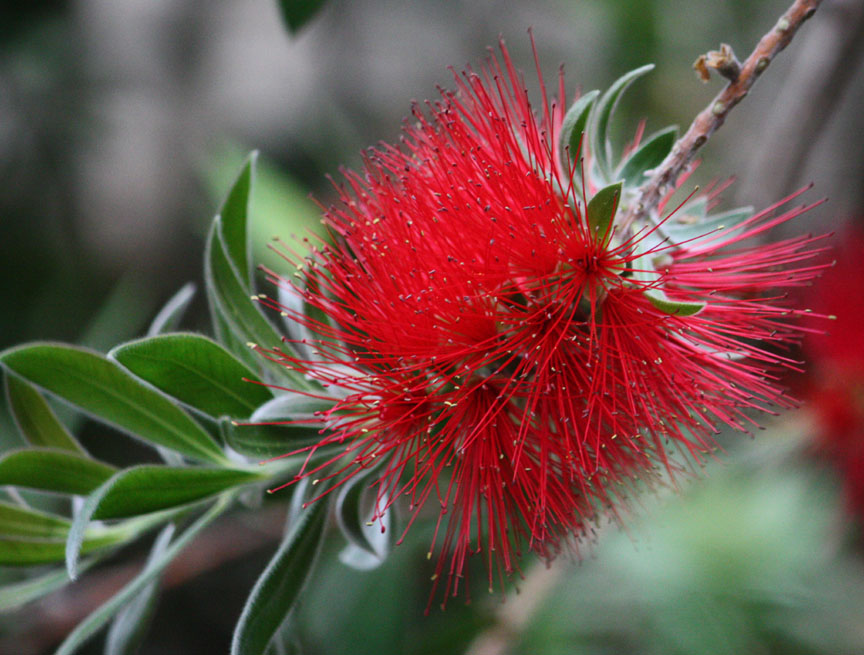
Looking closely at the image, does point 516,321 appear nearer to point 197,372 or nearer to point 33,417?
point 197,372

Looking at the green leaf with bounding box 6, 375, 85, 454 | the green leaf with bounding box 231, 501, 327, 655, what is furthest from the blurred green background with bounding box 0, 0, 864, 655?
the green leaf with bounding box 6, 375, 85, 454

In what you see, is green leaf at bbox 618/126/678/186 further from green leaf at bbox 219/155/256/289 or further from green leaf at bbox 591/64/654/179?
green leaf at bbox 219/155/256/289

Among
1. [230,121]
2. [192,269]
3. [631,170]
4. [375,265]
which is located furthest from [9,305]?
[631,170]

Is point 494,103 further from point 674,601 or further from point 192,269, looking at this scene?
point 192,269

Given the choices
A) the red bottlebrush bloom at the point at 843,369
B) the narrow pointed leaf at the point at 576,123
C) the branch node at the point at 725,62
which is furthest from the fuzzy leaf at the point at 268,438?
the red bottlebrush bloom at the point at 843,369

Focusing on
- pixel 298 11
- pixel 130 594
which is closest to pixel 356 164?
pixel 298 11
